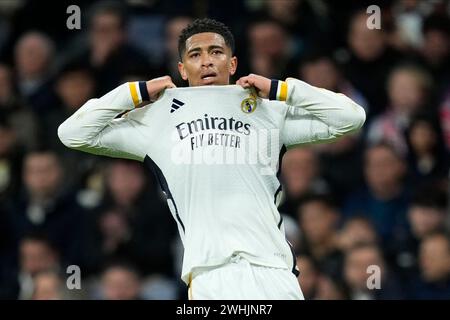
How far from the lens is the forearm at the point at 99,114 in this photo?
16.9 ft

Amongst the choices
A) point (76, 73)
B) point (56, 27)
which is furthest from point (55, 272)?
point (56, 27)

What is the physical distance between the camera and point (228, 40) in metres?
5.29

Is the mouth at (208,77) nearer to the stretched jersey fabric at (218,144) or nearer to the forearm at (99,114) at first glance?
the stretched jersey fabric at (218,144)

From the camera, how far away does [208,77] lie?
518 centimetres

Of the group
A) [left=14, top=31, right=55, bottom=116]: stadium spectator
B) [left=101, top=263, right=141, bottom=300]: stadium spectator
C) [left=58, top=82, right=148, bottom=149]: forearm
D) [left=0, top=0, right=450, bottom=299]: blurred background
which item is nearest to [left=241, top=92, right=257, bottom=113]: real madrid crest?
[left=58, top=82, right=148, bottom=149]: forearm

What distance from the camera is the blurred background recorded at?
7867 mm

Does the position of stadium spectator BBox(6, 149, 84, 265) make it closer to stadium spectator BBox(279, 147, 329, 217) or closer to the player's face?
stadium spectator BBox(279, 147, 329, 217)

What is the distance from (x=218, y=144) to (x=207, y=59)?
1.38ft

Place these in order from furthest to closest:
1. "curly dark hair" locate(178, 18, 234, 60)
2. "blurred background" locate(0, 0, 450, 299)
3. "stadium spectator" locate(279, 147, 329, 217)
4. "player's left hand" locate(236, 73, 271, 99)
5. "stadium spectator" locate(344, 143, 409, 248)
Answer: "stadium spectator" locate(279, 147, 329, 217)
"stadium spectator" locate(344, 143, 409, 248)
"blurred background" locate(0, 0, 450, 299)
"curly dark hair" locate(178, 18, 234, 60)
"player's left hand" locate(236, 73, 271, 99)

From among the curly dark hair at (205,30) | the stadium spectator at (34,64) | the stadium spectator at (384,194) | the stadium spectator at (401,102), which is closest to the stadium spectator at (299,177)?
the stadium spectator at (384,194)

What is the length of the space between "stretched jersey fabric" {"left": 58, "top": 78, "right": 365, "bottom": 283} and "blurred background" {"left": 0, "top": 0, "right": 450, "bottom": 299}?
256 centimetres

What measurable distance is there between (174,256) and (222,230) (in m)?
3.26

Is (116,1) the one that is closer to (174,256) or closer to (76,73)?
(76,73)

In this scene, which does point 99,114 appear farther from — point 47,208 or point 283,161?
point 47,208
